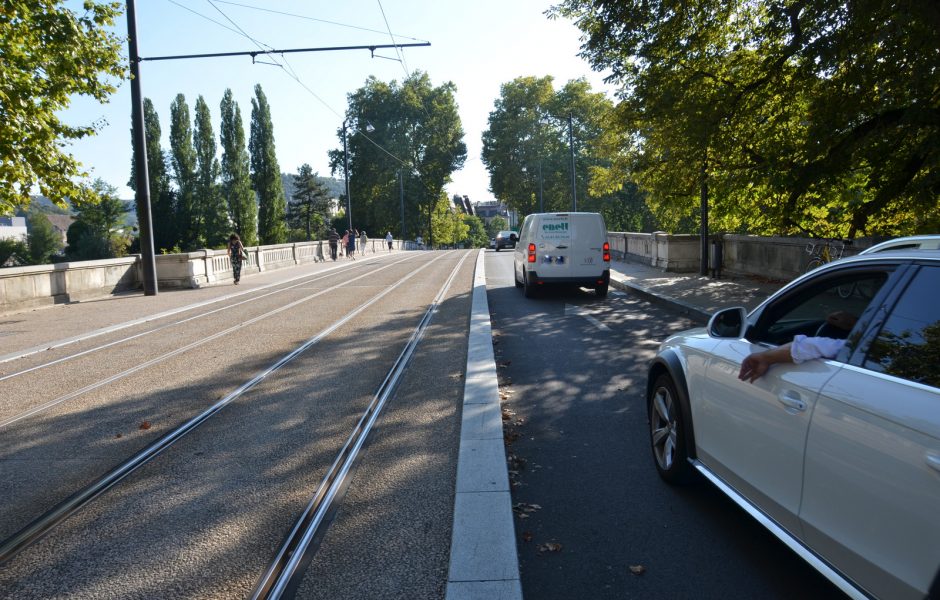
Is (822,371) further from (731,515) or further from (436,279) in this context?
(436,279)

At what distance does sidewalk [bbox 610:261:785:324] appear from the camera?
41.9 feet

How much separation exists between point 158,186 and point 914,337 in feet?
273

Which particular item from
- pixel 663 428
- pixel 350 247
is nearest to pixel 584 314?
pixel 663 428

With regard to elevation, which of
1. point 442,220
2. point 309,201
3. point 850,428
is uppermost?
point 309,201

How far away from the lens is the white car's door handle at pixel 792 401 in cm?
290

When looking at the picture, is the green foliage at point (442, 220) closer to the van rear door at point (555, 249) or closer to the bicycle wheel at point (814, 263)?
the van rear door at point (555, 249)

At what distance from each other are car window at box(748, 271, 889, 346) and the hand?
1.07 feet

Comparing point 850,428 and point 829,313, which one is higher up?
point 829,313

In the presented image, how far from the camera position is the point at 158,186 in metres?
77.3

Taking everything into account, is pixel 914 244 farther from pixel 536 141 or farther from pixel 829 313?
pixel 536 141

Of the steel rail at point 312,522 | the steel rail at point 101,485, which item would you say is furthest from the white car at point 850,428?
the steel rail at point 101,485

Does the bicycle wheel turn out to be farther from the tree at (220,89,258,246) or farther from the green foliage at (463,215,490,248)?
the green foliage at (463,215,490,248)

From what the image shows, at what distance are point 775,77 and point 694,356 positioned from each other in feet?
40.0

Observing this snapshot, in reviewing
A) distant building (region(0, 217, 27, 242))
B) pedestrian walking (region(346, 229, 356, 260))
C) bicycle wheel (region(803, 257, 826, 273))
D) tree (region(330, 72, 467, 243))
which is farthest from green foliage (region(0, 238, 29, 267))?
bicycle wheel (region(803, 257, 826, 273))
